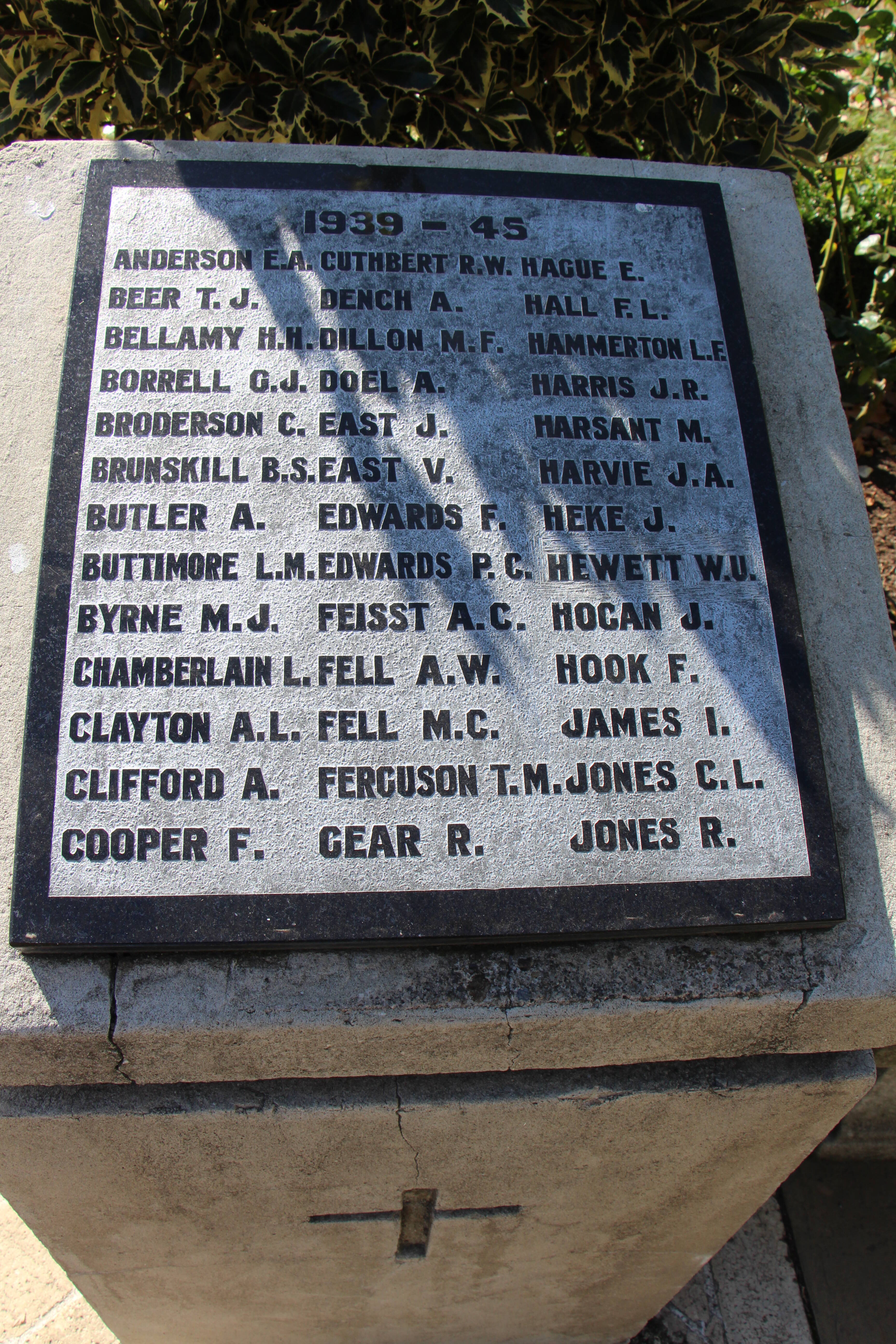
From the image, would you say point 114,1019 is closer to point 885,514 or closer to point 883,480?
point 885,514

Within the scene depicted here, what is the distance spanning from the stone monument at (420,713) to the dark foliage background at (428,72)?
0.50 m

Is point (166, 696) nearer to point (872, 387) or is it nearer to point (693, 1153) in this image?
point (693, 1153)

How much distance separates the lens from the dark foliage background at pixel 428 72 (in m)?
2.70

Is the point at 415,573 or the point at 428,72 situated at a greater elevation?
the point at 428,72

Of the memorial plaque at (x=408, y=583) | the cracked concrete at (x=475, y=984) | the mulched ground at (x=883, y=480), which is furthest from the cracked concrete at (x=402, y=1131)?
the mulched ground at (x=883, y=480)

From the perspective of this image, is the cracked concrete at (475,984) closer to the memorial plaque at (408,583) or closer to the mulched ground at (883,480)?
the memorial plaque at (408,583)

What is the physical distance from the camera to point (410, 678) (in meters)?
1.96

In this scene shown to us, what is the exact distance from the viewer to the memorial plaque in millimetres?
1853

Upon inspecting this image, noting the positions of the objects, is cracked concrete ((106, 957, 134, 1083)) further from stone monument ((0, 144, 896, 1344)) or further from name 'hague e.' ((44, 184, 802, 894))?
name 'hague e.' ((44, 184, 802, 894))

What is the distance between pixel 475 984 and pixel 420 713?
1.92ft

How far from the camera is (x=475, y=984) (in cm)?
189

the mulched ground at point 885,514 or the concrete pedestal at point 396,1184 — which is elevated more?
the mulched ground at point 885,514

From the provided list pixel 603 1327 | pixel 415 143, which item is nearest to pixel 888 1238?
pixel 603 1327

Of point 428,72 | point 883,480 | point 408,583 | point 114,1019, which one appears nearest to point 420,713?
point 408,583
